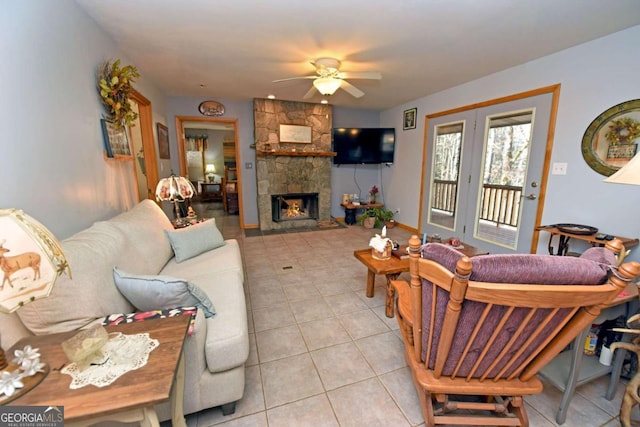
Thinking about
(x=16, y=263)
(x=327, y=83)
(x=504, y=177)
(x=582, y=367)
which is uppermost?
(x=327, y=83)

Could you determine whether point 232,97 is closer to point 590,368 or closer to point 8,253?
point 8,253

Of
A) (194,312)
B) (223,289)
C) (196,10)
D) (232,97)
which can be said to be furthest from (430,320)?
(232,97)

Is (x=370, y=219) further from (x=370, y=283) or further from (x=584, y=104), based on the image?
(x=584, y=104)

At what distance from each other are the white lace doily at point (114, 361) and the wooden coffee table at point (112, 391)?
0.02m

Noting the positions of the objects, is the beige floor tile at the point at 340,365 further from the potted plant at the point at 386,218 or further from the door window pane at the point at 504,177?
the potted plant at the point at 386,218

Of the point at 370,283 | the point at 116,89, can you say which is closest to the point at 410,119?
the point at 370,283

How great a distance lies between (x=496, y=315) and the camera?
97 cm

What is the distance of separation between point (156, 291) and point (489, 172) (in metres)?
3.87

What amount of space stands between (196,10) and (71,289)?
6.60 feet

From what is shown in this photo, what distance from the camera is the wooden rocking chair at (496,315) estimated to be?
859mm

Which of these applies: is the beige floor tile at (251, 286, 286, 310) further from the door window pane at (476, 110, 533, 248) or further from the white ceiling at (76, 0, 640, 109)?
the door window pane at (476, 110, 533, 248)

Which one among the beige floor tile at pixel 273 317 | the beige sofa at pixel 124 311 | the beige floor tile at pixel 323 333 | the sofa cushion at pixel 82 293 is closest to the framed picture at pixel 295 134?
the beige floor tile at pixel 273 317

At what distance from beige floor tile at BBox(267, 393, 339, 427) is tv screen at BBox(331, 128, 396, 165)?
440 cm

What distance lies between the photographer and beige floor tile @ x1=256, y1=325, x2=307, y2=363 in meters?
1.79
